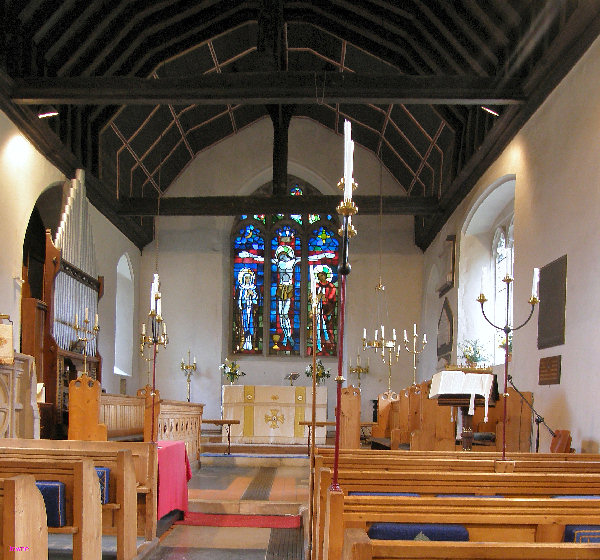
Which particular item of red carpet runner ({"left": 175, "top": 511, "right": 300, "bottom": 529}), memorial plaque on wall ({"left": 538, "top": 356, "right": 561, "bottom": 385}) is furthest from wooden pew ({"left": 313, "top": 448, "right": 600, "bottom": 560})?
memorial plaque on wall ({"left": 538, "top": 356, "right": 561, "bottom": 385})

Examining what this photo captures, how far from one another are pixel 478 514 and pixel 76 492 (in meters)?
1.81

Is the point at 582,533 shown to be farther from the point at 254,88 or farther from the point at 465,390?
the point at 254,88

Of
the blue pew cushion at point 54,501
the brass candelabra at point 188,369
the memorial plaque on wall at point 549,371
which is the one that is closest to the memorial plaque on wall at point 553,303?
the memorial plaque on wall at point 549,371

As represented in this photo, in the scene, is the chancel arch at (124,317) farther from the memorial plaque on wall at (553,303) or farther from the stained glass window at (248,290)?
the memorial plaque on wall at (553,303)

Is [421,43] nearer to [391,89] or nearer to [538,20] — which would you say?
[391,89]

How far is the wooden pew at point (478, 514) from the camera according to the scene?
2201 millimetres

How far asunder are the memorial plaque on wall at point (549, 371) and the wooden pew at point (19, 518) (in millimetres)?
5204

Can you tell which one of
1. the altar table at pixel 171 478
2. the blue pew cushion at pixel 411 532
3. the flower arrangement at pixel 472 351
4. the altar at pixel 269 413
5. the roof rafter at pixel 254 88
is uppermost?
the roof rafter at pixel 254 88

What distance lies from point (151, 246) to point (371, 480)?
39.8ft

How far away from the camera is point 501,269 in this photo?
10.0m

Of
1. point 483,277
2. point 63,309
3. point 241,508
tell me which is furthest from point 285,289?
point 241,508

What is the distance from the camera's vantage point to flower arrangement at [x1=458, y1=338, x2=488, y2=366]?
9.48 meters

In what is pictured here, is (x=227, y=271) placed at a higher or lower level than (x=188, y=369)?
higher

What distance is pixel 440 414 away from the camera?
6312 mm
